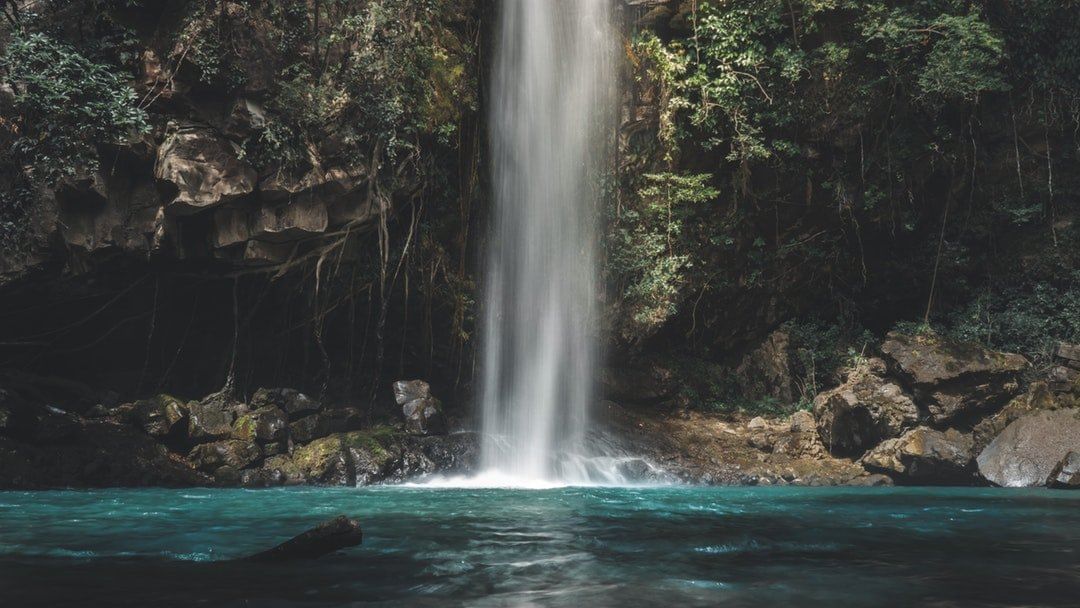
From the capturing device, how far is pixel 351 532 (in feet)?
14.7

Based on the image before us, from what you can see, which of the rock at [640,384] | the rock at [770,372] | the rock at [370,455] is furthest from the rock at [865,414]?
the rock at [370,455]

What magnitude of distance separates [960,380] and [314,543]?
11.9 metres

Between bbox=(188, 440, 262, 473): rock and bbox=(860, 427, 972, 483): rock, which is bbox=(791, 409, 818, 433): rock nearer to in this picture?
bbox=(860, 427, 972, 483): rock

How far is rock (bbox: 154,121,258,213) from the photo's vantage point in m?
10.7

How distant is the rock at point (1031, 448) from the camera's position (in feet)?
34.9

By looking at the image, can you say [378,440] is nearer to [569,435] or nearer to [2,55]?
[569,435]

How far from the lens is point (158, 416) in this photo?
37.0ft

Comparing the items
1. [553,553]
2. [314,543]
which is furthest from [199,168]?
[553,553]

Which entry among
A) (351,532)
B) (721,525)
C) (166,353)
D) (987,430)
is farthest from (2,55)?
(987,430)

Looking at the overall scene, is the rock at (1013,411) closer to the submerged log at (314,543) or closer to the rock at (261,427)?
the submerged log at (314,543)

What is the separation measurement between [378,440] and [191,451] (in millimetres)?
2981

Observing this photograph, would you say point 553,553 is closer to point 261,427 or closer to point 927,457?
point 261,427

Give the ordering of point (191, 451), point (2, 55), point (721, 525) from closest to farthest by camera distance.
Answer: point (721, 525), point (2, 55), point (191, 451)

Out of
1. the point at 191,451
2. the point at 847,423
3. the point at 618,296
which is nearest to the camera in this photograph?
the point at 191,451
